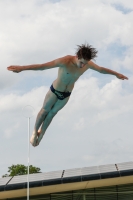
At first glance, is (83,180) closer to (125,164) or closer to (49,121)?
(125,164)

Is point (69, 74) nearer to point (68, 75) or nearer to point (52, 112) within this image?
point (68, 75)

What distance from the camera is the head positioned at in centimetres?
766

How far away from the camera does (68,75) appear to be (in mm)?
8148

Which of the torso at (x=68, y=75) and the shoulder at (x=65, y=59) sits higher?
the shoulder at (x=65, y=59)

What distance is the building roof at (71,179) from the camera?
763 inches

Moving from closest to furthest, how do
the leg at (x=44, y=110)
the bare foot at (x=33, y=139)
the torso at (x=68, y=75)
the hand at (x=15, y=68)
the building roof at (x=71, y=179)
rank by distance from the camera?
the hand at (x=15, y=68) < the torso at (x=68, y=75) < the leg at (x=44, y=110) < the bare foot at (x=33, y=139) < the building roof at (x=71, y=179)

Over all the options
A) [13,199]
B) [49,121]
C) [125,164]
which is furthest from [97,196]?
[49,121]

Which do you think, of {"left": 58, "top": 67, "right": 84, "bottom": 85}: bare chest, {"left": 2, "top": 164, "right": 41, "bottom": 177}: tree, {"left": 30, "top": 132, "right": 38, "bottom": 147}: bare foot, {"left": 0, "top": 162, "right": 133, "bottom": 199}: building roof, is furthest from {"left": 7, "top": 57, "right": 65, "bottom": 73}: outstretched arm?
{"left": 2, "top": 164, "right": 41, "bottom": 177}: tree

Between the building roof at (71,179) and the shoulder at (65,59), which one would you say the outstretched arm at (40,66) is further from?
the building roof at (71,179)

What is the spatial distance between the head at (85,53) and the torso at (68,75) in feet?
0.81

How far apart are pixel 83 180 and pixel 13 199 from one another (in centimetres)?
476

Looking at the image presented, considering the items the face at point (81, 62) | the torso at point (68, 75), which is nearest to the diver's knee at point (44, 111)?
the torso at point (68, 75)

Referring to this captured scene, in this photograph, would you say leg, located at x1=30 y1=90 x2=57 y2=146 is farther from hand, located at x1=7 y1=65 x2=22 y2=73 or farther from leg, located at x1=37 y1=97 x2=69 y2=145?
hand, located at x1=7 y1=65 x2=22 y2=73

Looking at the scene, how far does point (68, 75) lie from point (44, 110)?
1090 mm
